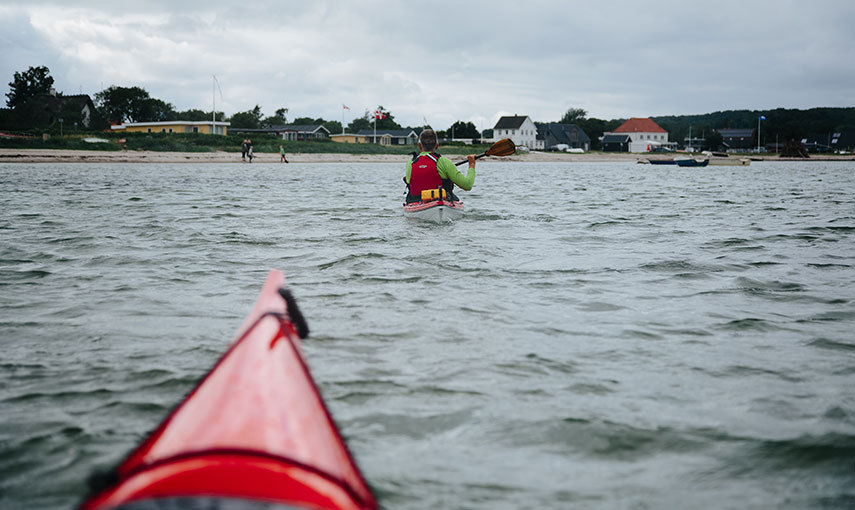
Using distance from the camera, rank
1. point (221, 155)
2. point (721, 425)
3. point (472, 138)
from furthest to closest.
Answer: point (472, 138) → point (221, 155) → point (721, 425)

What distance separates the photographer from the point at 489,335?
5133mm

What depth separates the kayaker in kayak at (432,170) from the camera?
441 inches

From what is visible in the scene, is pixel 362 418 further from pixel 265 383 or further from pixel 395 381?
pixel 265 383

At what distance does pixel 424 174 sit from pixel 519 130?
104459 mm

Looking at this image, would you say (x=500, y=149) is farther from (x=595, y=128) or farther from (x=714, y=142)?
(x=595, y=128)

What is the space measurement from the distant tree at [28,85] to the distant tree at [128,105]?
22.9 ft

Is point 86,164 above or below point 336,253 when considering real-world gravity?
above

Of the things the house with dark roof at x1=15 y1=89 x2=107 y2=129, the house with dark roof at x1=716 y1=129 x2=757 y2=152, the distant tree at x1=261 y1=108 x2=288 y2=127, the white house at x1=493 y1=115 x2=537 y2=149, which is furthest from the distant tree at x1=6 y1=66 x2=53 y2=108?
the house with dark roof at x1=716 y1=129 x2=757 y2=152

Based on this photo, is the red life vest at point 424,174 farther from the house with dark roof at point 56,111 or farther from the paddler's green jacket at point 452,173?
the house with dark roof at point 56,111

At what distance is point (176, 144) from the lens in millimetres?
52656

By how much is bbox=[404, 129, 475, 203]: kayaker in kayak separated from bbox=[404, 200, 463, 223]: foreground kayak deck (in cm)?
25

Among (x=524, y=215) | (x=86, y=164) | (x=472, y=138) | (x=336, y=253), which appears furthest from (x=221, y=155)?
(x=472, y=138)

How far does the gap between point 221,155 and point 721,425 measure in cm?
5168

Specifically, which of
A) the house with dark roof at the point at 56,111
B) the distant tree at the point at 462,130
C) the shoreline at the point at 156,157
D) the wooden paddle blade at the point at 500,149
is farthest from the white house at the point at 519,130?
the wooden paddle blade at the point at 500,149
